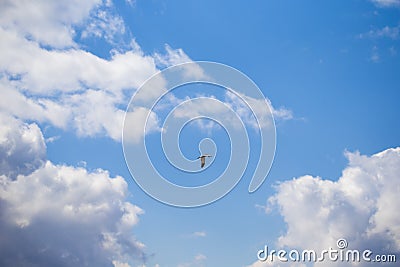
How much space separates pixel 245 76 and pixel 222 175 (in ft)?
53.2

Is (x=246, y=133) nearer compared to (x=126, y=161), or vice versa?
(x=126, y=161)

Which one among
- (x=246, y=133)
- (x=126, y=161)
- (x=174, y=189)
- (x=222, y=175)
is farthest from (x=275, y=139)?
(x=126, y=161)

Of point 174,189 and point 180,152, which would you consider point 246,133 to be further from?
point 174,189

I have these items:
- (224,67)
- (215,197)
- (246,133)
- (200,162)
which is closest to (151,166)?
(200,162)

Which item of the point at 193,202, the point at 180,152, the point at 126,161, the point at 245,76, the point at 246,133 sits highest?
the point at 245,76

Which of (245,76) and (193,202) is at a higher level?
(245,76)

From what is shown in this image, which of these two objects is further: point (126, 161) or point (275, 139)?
point (275, 139)

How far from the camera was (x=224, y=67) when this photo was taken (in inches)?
2203

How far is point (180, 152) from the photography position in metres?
55.8

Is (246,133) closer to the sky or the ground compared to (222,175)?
closer to the sky

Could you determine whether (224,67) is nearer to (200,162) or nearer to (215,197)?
(200,162)

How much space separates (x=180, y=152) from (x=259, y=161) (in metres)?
12.7

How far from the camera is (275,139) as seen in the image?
180 ft

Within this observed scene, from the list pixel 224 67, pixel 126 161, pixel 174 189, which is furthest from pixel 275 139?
pixel 126 161
